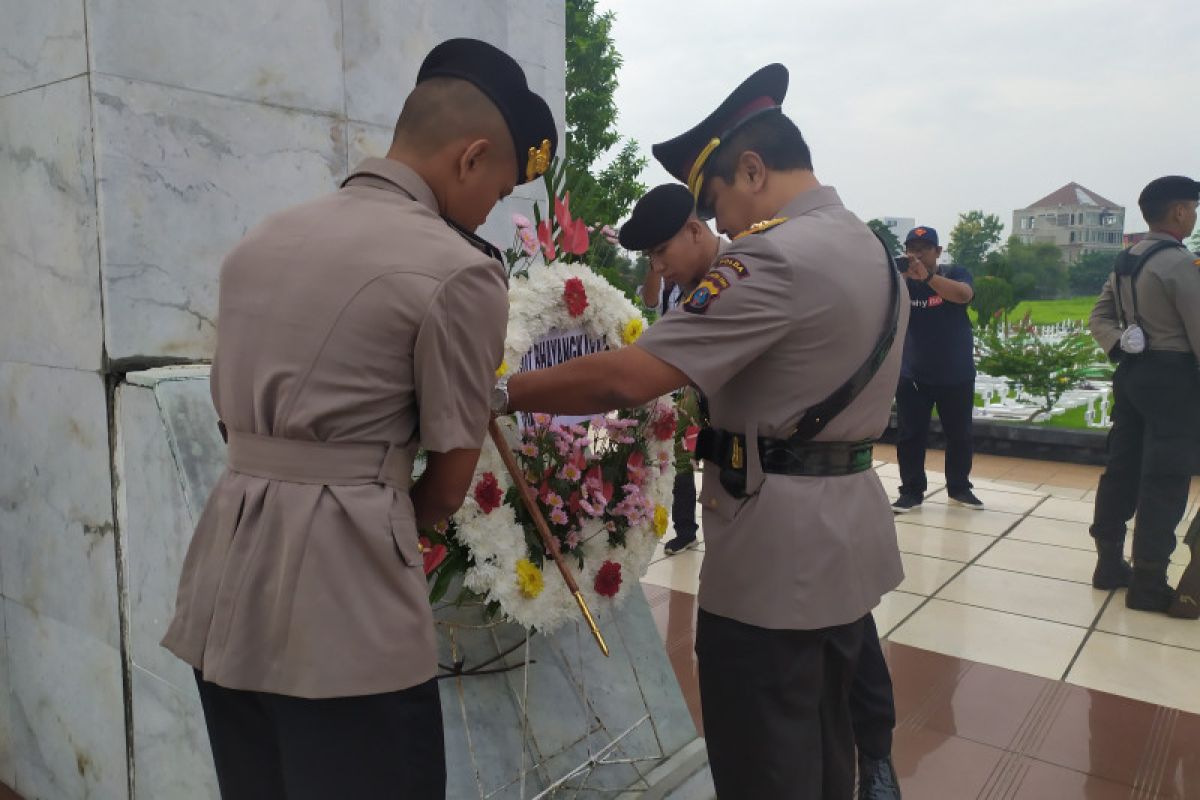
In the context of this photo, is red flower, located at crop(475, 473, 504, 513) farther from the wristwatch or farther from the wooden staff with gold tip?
the wristwatch

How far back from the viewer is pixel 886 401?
1947 mm

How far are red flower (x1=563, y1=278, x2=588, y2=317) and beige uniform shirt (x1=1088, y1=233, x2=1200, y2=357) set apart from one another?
329 centimetres

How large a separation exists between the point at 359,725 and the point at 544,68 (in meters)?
2.82

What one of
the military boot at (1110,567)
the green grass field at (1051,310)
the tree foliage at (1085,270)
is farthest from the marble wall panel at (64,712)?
the green grass field at (1051,310)

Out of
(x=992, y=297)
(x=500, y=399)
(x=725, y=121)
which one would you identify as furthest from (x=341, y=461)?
(x=992, y=297)

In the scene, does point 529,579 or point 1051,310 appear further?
point 1051,310

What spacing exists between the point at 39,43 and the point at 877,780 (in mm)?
2915

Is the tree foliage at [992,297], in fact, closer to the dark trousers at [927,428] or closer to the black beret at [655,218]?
the dark trousers at [927,428]

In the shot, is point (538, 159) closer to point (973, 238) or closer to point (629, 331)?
point (629, 331)

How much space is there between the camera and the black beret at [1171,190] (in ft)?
13.6

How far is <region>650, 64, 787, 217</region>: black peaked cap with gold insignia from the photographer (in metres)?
1.98

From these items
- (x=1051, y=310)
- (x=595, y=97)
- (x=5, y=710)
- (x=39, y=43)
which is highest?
(x=595, y=97)

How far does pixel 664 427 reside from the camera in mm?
2236

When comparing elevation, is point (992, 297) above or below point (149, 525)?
above
